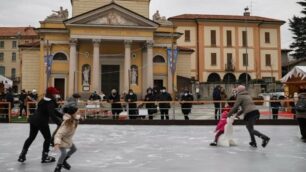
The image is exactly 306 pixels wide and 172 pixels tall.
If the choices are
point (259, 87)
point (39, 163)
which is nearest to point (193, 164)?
point (39, 163)

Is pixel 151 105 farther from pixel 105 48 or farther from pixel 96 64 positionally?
pixel 105 48

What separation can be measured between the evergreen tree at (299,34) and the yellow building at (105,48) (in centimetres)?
2559

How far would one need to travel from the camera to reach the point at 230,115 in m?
10.5

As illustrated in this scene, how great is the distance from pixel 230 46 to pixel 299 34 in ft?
35.7

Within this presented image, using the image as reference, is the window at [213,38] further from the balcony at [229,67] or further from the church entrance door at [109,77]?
the church entrance door at [109,77]

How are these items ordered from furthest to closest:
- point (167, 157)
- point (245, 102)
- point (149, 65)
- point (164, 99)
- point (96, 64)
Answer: point (149, 65), point (96, 64), point (164, 99), point (245, 102), point (167, 157)

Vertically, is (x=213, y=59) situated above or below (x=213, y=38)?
below

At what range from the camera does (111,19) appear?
38.6 metres

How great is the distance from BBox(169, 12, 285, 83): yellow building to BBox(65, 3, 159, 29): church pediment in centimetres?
2390

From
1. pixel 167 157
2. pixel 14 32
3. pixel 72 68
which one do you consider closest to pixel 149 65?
pixel 72 68

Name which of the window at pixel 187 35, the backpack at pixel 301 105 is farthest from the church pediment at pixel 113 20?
the backpack at pixel 301 105

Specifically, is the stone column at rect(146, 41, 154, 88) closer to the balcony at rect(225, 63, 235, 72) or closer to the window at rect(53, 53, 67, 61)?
the window at rect(53, 53, 67, 61)

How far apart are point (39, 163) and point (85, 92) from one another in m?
31.7

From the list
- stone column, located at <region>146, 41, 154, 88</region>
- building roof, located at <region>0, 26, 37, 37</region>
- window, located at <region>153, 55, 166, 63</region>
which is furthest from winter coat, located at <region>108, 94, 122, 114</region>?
building roof, located at <region>0, 26, 37, 37</region>
